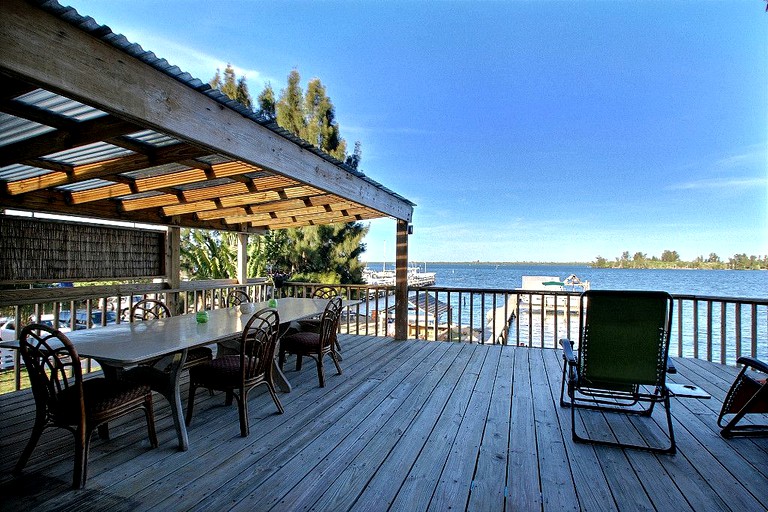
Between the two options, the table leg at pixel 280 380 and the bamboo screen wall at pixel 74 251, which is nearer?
the table leg at pixel 280 380

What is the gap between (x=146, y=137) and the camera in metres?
2.70

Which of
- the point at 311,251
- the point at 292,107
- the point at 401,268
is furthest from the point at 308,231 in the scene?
the point at 401,268

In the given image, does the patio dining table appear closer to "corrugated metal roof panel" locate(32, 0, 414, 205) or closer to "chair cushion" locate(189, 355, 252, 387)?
"chair cushion" locate(189, 355, 252, 387)

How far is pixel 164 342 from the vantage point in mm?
2547

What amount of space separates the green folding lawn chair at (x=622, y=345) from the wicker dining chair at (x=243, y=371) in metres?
2.32

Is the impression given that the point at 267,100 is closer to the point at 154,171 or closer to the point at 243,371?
the point at 154,171

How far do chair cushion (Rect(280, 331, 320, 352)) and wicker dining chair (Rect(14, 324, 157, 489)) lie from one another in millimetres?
1694

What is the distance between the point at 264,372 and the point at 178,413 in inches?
26.9

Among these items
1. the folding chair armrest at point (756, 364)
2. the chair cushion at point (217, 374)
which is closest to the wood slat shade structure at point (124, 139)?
the chair cushion at point (217, 374)

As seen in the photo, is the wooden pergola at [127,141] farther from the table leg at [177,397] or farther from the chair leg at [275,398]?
the chair leg at [275,398]

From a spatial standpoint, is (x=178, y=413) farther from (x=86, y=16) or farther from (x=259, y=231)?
(x=259, y=231)

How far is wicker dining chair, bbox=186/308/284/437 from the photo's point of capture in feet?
8.60

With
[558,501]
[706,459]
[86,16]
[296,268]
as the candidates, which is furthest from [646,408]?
[296,268]

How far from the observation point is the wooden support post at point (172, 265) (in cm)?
572
